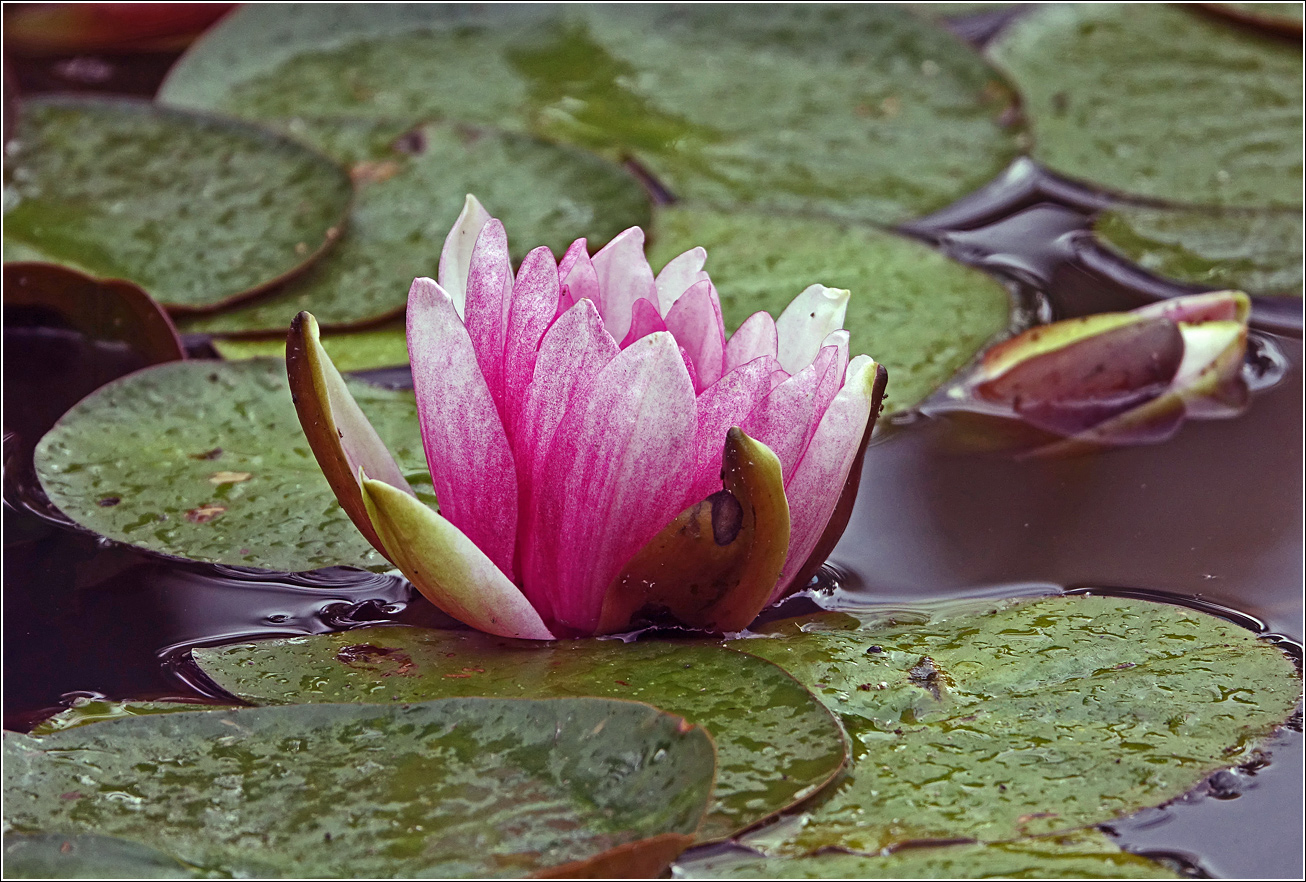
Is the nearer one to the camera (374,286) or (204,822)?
(204,822)

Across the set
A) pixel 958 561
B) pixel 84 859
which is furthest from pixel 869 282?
pixel 84 859

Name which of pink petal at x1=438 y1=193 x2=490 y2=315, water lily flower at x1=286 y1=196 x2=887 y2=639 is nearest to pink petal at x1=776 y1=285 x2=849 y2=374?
water lily flower at x1=286 y1=196 x2=887 y2=639

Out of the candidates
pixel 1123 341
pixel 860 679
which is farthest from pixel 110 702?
pixel 1123 341

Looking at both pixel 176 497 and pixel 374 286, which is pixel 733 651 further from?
pixel 374 286

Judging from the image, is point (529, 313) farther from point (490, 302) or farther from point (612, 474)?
point (612, 474)

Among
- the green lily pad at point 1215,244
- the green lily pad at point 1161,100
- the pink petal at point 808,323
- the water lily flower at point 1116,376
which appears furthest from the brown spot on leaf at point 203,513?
the green lily pad at point 1161,100

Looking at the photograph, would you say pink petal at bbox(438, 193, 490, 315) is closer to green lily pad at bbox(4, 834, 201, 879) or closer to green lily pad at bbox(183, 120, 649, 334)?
green lily pad at bbox(183, 120, 649, 334)

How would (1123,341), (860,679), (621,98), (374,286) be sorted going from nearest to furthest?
(860,679) < (1123,341) < (374,286) < (621,98)
